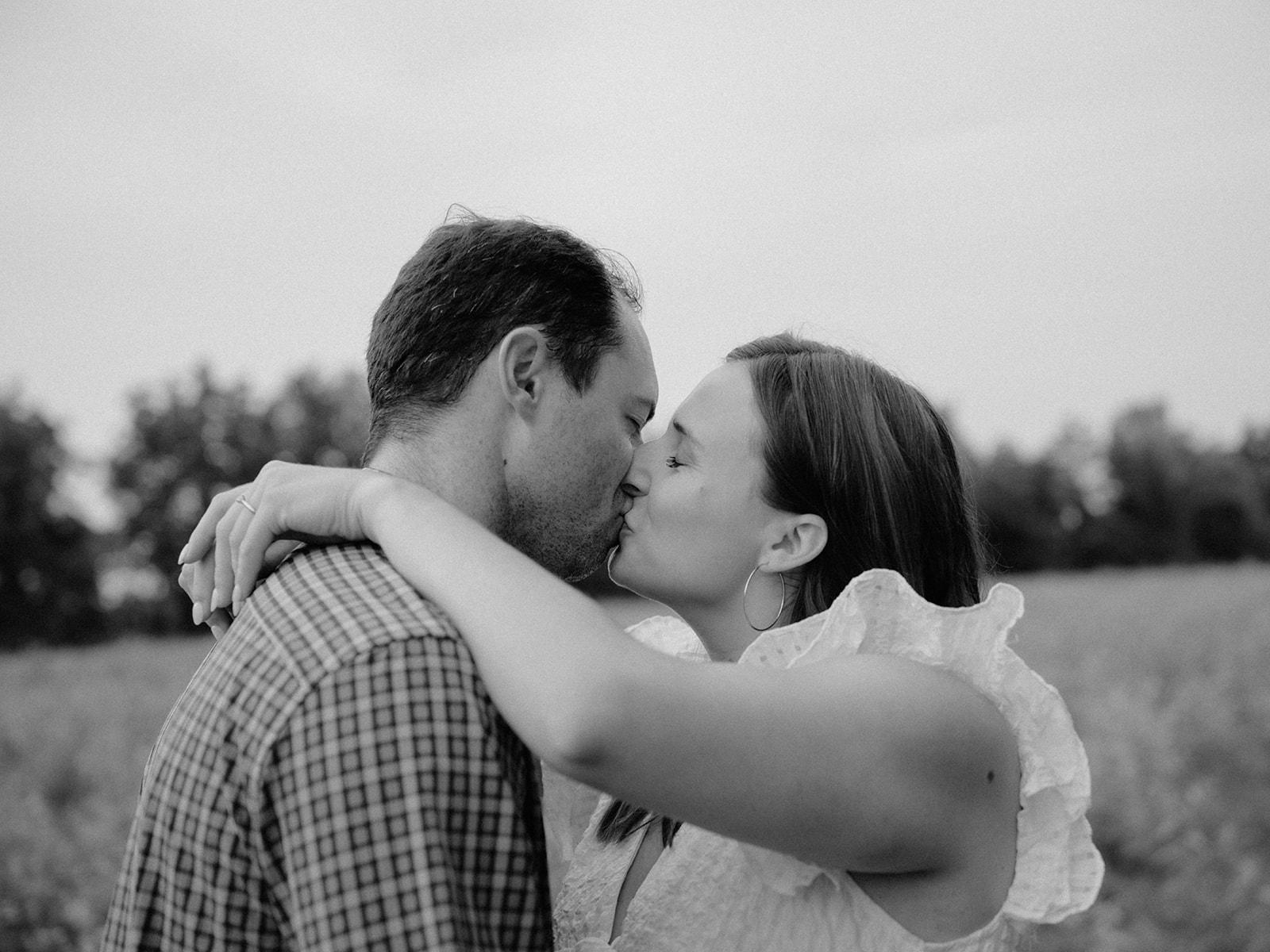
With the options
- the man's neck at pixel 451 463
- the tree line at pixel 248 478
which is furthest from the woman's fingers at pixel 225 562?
the tree line at pixel 248 478

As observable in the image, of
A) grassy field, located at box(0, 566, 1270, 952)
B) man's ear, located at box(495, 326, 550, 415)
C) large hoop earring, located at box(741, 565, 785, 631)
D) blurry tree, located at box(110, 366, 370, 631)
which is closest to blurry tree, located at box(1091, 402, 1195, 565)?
blurry tree, located at box(110, 366, 370, 631)

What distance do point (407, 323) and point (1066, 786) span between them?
171 cm

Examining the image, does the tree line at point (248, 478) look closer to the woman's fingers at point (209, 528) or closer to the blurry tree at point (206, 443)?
the blurry tree at point (206, 443)

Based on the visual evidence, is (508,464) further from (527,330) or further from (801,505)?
(801,505)

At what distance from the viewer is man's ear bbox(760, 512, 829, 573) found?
8.64 feet

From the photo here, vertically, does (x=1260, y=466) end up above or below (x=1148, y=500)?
above

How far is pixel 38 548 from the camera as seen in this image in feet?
164

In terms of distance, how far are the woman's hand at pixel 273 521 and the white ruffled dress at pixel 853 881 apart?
80cm

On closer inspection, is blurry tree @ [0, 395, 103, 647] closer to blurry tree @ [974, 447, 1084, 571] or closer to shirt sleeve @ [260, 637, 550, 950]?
blurry tree @ [974, 447, 1084, 571]

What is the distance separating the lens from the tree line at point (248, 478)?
4891 centimetres

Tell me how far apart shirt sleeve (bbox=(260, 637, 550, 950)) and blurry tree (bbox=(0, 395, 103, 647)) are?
166 ft

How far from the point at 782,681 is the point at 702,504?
97cm

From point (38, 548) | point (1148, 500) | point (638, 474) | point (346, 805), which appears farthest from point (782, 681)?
point (1148, 500)

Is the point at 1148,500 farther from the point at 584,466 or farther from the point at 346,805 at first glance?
the point at 346,805
